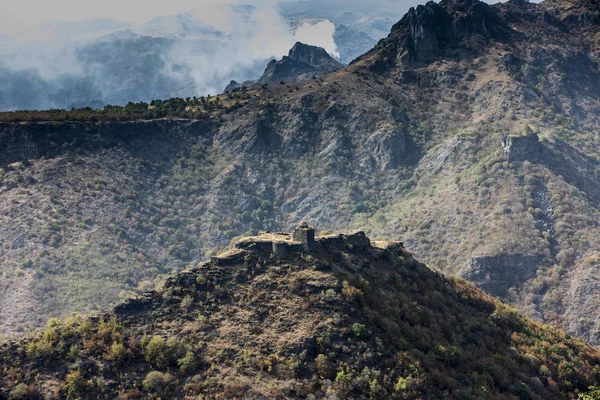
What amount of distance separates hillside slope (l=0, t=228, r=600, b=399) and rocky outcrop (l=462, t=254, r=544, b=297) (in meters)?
99.8

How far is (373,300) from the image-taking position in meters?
54.8

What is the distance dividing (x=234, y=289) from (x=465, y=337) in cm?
2624

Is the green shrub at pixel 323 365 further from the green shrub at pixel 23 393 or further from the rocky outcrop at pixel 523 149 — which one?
the rocky outcrop at pixel 523 149

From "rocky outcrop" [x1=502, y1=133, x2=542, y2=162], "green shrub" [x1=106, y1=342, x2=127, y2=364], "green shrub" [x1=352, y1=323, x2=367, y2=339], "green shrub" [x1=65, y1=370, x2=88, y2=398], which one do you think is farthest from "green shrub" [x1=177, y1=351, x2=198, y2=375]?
"rocky outcrop" [x1=502, y1=133, x2=542, y2=162]

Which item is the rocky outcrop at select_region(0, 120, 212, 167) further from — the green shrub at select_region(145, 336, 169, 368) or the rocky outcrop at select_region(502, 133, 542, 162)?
the green shrub at select_region(145, 336, 169, 368)

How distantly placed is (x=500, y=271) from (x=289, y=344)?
130773 millimetres

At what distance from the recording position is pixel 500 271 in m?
163

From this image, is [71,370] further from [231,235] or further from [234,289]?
[231,235]

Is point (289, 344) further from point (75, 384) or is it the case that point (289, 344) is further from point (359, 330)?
point (75, 384)

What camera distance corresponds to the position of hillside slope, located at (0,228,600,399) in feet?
143

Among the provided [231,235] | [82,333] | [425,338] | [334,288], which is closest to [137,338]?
[82,333]

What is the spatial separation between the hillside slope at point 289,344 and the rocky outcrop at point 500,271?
99.8 metres

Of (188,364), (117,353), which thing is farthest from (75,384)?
(188,364)

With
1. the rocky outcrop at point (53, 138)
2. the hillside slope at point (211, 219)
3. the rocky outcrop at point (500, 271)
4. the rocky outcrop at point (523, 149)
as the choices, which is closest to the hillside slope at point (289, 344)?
the hillside slope at point (211, 219)
